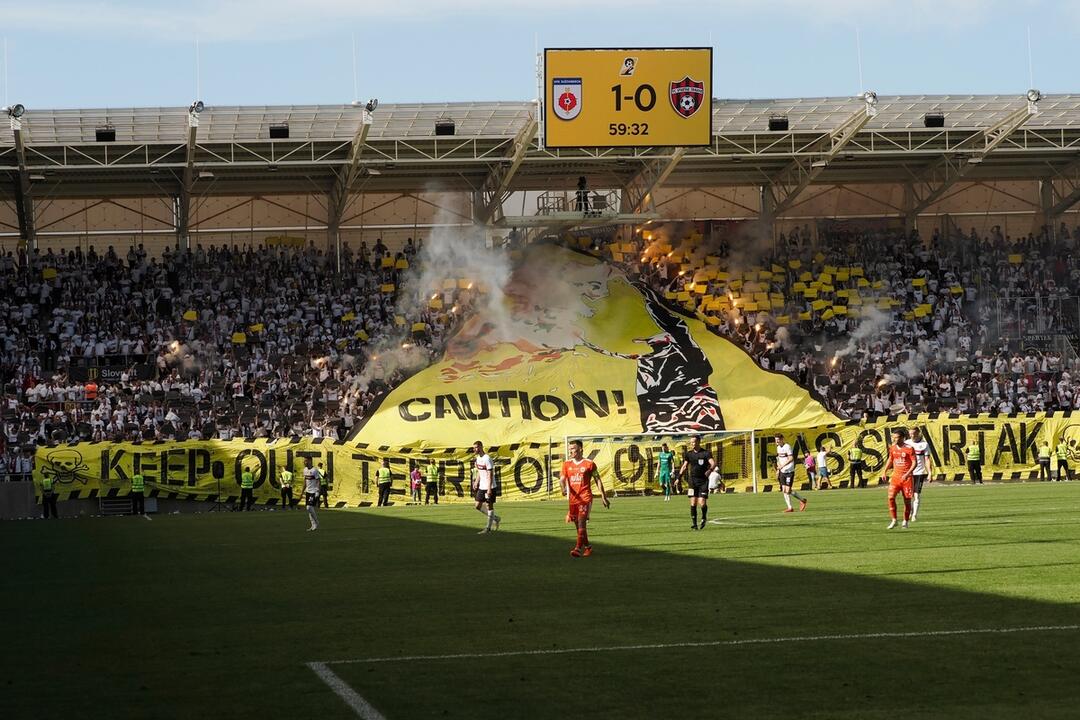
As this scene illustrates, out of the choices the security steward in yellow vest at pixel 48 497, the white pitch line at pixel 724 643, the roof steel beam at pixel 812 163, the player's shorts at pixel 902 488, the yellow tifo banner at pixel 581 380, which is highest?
the roof steel beam at pixel 812 163

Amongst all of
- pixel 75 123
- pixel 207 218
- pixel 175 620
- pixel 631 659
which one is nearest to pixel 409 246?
pixel 207 218

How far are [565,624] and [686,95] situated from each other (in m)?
36.0

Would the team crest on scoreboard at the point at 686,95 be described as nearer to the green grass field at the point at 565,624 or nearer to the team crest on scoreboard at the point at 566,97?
the team crest on scoreboard at the point at 566,97

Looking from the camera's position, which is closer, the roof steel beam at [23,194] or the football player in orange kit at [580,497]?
the football player in orange kit at [580,497]

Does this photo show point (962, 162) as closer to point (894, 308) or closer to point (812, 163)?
point (812, 163)

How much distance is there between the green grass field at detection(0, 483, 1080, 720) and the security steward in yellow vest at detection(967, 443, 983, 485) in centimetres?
2003

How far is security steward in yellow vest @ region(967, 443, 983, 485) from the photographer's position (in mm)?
47406

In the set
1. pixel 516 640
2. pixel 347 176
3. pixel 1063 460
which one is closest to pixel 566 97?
pixel 347 176

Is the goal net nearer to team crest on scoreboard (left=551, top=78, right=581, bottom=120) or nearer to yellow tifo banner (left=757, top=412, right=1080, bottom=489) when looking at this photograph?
yellow tifo banner (left=757, top=412, right=1080, bottom=489)

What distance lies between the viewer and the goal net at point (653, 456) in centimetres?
4644

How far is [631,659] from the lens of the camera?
12.3 m

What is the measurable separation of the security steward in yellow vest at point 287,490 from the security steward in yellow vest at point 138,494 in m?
3.99

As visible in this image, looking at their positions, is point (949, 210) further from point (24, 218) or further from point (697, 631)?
point (697, 631)

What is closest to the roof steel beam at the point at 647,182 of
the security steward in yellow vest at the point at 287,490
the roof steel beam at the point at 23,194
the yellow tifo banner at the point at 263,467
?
the yellow tifo banner at the point at 263,467
